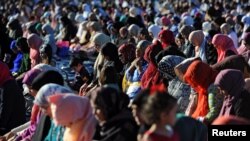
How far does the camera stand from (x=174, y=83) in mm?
7078

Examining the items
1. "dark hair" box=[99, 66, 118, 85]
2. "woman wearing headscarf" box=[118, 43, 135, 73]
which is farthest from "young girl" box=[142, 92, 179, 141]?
"woman wearing headscarf" box=[118, 43, 135, 73]

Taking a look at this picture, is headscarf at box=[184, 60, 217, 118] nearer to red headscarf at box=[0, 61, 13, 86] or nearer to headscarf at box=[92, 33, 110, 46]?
red headscarf at box=[0, 61, 13, 86]

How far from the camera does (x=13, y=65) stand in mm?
10984

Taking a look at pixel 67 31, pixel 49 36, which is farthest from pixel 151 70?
pixel 67 31

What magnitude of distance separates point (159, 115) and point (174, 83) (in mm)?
3269

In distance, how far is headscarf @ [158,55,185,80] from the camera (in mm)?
7222

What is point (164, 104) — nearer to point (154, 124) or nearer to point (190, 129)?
point (154, 124)

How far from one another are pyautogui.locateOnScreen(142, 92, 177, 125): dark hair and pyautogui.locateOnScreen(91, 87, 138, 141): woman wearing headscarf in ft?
1.41

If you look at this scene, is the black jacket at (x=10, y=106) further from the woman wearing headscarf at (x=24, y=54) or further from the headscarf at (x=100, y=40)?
the headscarf at (x=100, y=40)

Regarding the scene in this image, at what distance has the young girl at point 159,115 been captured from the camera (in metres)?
3.83

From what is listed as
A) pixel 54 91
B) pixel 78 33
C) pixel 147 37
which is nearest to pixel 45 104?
pixel 54 91

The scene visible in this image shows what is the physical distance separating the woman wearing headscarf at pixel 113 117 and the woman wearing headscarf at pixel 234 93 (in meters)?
1.40

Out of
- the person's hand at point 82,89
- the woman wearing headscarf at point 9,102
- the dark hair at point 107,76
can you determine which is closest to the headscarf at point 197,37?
the person's hand at point 82,89

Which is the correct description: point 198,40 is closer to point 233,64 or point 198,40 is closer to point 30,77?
point 233,64
